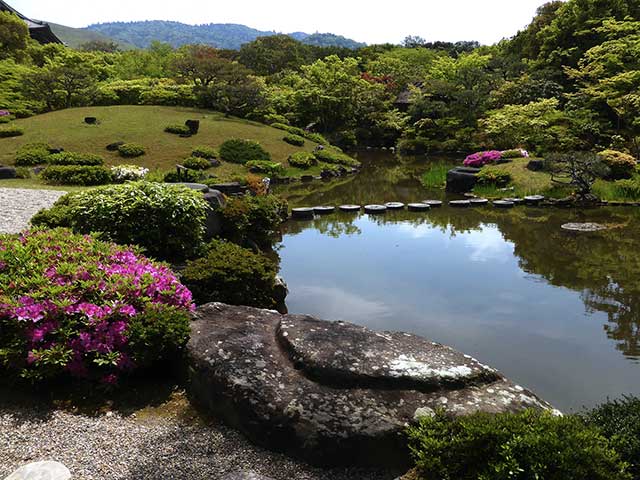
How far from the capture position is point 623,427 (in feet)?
10.8

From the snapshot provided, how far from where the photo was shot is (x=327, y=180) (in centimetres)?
2375

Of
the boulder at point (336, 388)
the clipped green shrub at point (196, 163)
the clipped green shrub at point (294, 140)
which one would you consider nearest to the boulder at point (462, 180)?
the clipped green shrub at point (196, 163)

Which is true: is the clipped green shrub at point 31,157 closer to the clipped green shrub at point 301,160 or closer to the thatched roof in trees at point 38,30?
the clipped green shrub at point 301,160

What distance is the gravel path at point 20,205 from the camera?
10086 millimetres

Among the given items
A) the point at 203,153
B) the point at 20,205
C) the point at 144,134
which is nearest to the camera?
the point at 20,205

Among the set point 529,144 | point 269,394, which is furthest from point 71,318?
point 529,144

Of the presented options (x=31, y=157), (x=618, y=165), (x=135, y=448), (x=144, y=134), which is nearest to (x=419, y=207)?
(x=618, y=165)

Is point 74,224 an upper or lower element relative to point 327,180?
upper

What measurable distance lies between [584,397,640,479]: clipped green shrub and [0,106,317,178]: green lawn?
19192 millimetres

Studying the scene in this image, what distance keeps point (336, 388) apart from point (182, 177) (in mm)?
14674

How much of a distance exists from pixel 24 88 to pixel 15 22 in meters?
10.2

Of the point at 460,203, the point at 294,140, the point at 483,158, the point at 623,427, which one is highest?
the point at 623,427

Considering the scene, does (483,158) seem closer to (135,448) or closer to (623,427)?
(623,427)

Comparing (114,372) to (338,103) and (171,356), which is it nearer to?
(171,356)
